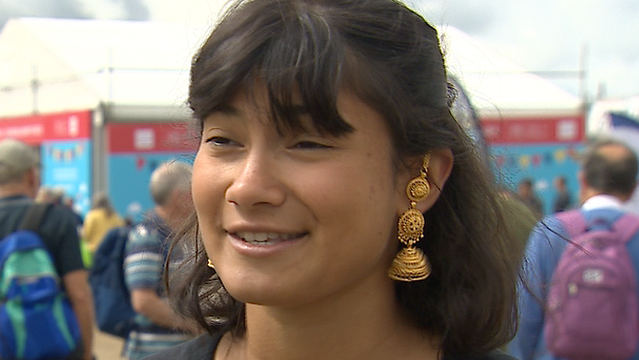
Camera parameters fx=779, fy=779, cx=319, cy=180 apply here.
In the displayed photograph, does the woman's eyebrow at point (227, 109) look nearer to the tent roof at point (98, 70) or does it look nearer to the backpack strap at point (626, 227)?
the backpack strap at point (626, 227)

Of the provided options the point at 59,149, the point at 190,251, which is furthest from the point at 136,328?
the point at 59,149

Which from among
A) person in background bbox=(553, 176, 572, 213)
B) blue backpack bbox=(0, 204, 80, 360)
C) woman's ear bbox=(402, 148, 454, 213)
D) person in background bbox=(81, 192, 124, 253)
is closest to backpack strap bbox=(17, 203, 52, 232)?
blue backpack bbox=(0, 204, 80, 360)

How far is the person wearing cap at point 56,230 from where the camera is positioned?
140 inches

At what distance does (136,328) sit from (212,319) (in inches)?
88.7

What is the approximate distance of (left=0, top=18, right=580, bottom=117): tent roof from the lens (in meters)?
11.9

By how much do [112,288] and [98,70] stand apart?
881cm

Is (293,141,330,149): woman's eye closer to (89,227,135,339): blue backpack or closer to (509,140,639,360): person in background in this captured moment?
(509,140,639,360): person in background

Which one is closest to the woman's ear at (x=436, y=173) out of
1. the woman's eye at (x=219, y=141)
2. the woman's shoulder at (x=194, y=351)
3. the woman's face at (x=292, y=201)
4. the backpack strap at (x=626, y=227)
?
the woman's face at (x=292, y=201)

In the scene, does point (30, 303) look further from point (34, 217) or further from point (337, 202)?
point (337, 202)

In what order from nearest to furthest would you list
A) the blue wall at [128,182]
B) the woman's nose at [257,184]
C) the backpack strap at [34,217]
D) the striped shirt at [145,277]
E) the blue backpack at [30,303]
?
the woman's nose at [257,184], the blue backpack at [30,303], the backpack strap at [34,217], the striped shirt at [145,277], the blue wall at [128,182]

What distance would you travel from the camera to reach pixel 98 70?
12.1 metres

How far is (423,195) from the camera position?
1473mm

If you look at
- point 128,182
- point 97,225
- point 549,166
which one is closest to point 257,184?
point 97,225

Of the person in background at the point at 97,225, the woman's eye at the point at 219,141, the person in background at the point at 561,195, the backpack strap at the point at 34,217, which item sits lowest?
the person in background at the point at 97,225
